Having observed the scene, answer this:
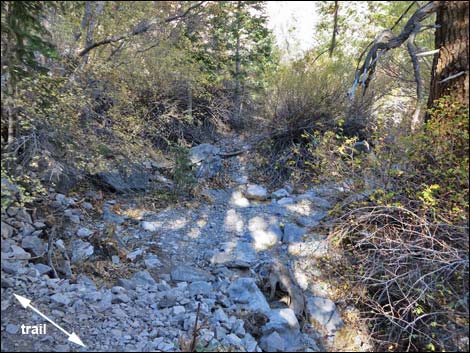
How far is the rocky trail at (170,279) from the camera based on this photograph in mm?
2338

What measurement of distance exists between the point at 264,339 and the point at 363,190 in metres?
1.97

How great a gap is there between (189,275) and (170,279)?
203mm

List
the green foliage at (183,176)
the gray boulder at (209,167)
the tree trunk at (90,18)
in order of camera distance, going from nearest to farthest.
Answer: the tree trunk at (90,18) → the green foliage at (183,176) → the gray boulder at (209,167)

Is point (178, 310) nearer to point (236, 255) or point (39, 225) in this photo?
point (236, 255)

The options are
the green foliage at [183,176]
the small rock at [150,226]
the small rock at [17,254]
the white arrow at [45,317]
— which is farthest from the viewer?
the green foliage at [183,176]

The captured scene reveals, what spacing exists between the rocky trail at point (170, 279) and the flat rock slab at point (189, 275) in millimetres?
11

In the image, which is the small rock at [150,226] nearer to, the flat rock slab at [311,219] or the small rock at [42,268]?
the small rock at [42,268]

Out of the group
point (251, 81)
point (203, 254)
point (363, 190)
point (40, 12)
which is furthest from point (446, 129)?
point (251, 81)

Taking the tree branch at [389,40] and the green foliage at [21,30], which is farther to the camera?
the tree branch at [389,40]

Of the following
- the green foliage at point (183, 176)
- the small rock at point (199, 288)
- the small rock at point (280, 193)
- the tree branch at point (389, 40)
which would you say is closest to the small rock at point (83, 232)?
the small rock at point (199, 288)

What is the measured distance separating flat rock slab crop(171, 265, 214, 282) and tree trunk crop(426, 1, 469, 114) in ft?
10.4

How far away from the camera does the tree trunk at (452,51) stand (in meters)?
3.23

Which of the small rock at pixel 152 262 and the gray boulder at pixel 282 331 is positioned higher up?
the small rock at pixel 152 262

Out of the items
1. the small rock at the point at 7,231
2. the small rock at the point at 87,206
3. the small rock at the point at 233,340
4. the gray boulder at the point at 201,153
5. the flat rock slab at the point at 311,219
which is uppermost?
the gray boulder at the point at 201,153
